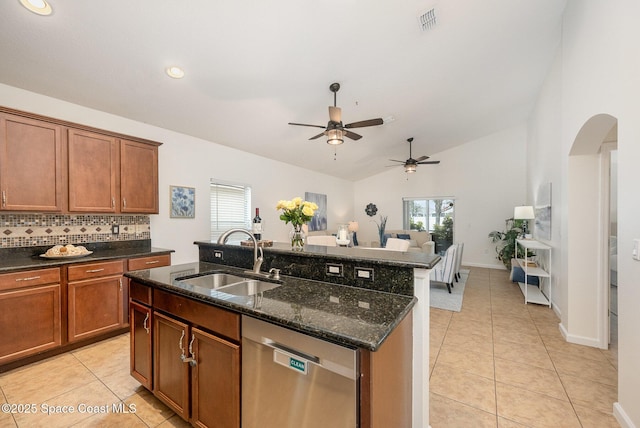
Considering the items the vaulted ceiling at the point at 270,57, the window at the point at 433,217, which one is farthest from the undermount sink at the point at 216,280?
the window at the point at 433,217

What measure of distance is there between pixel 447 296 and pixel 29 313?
513 cm

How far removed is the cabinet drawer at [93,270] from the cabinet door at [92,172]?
1.98 ft

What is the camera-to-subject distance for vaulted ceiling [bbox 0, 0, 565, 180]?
2139 mm

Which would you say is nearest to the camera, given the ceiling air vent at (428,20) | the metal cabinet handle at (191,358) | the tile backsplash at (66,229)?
the metal cabinet handle at (191,358)

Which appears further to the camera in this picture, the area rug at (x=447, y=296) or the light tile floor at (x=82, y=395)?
the area rug at (x=447, y=296)

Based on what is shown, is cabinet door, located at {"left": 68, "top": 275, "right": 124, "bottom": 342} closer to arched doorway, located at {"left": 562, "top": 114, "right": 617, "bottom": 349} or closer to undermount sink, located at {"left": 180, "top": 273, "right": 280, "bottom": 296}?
undermount sink, located at {"left": 180, "top": 273, "right": 280, "bottom": 296}

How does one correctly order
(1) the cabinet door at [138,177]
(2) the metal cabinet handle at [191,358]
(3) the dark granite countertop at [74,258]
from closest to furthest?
(2) the metal cabinet handle at [191,358] → (3) the dark granite countertop at [74,258] → (1) the cabinet door at [138,177]

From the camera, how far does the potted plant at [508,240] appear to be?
596 cm

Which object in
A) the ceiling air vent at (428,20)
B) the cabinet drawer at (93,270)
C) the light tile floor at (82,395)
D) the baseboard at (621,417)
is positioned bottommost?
the light tile floor at (82,395)

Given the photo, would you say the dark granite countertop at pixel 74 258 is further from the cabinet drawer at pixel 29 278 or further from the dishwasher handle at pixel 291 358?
the dishwasher handle at pixel 291 358

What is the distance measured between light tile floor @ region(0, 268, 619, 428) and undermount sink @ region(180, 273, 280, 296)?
2.88 feet

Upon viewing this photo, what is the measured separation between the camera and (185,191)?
4.03m

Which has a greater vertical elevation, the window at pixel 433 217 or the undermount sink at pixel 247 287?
the window at pixel 433 217

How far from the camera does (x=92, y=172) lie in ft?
9.42
